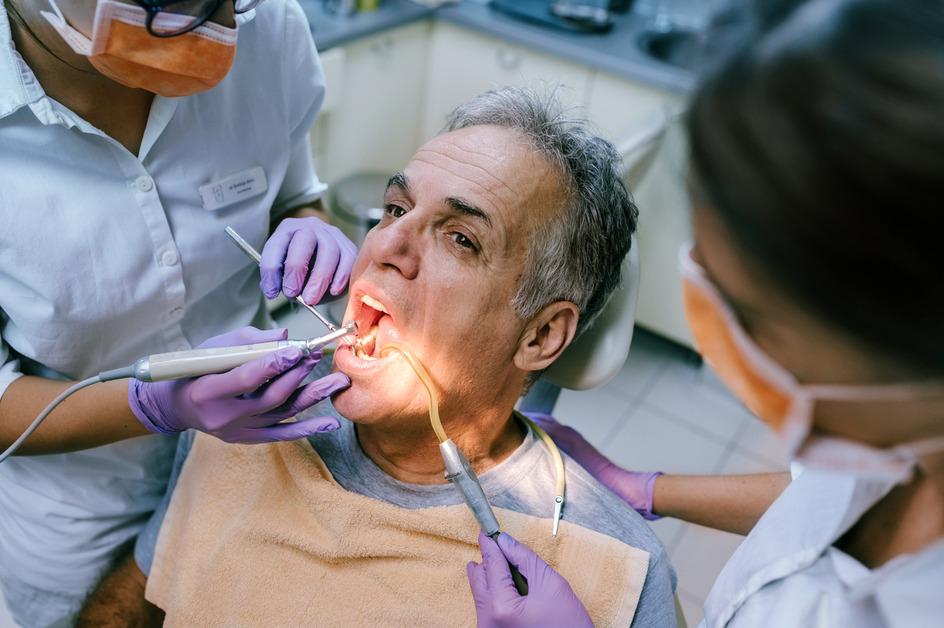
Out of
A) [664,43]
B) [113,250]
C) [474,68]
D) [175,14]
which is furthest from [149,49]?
[664,43]

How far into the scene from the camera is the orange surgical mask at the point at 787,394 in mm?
642

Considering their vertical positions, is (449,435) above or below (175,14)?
below

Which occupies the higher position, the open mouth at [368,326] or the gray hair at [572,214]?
the gray hair at [572,214]

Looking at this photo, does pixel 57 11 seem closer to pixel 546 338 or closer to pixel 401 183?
pixel 401 183

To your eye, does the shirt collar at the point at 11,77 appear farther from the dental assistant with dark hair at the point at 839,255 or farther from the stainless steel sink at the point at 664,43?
the stainless steel sink at the point at 664,43

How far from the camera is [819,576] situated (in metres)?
0.87

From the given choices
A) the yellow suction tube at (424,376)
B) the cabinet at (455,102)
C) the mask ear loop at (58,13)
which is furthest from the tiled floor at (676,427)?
the mask ear loop at (58,13)

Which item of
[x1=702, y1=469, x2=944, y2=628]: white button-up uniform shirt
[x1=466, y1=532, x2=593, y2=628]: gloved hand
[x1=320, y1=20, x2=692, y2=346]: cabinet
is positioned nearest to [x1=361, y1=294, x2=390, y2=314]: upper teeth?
[x1=466, y1=532, x2=593, y2=628]: gloved hand

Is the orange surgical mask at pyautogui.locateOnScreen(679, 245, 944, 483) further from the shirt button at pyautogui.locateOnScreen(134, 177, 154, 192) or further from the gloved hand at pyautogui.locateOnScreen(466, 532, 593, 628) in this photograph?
the shirt button at pyautogui.locateOnScreen(134, 177, 154, 192)

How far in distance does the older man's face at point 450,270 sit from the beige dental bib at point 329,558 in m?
0.22

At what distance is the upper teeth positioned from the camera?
4.18ft

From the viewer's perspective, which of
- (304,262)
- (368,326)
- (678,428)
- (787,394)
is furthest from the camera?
(678,428)

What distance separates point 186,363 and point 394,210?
48 centimetres

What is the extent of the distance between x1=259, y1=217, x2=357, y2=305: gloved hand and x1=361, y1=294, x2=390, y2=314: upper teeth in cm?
17
